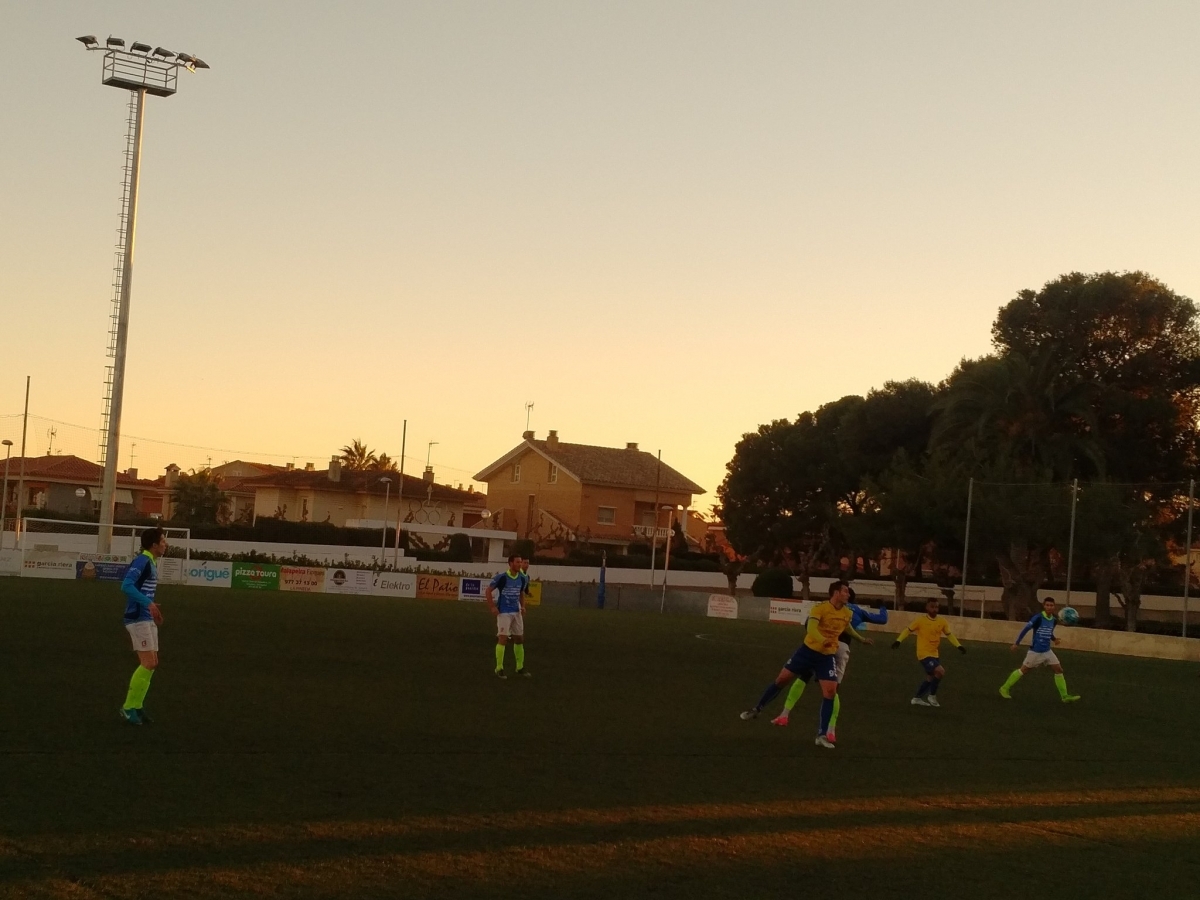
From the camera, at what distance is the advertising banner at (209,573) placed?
4728 cm

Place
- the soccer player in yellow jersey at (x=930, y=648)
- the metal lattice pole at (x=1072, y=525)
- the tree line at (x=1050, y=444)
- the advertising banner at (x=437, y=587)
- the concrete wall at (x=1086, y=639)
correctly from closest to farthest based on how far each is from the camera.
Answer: the soccer player in yellow jersey at (x=930, y=648) → the concrete wall at (x=1086, y=639) → the metal lattice pole at (x=1072, y=525) → the tree line at (x=1050, y=444) → the advertising banner at (x=437, y=587)

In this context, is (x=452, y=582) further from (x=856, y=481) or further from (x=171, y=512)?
(x=171, y=512)

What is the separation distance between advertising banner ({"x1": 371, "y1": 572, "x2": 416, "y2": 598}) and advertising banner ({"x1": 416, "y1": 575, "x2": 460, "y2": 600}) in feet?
0.86

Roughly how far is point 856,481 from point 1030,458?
46.7ft

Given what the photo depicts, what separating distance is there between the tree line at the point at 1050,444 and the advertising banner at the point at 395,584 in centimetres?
1891

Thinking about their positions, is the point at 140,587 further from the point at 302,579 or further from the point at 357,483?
the point at 357,483

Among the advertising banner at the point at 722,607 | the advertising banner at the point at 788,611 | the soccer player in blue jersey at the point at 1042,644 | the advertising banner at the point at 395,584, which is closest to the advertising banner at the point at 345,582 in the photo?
the advertising banner at the point at 395,584

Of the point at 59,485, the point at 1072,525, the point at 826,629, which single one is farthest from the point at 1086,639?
the point at 59,485

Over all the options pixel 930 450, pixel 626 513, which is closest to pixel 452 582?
pixel 930 450

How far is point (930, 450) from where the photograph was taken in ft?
182

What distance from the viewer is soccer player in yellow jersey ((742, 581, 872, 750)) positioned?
46.8 feet

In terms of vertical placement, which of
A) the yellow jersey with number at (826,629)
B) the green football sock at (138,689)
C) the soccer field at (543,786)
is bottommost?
the soccer field at (543,786)

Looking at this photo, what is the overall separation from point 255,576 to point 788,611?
1997 cm

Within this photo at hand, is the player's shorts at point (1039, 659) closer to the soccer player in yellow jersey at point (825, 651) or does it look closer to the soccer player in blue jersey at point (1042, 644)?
the soccer player in blue jersey at point (1042, 644)
